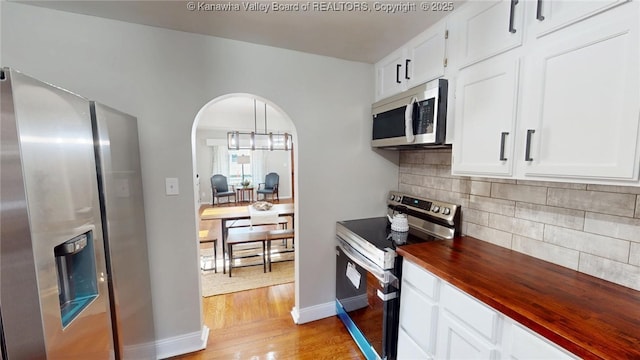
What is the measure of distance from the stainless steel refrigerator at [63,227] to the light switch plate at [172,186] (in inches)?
→ 11.1

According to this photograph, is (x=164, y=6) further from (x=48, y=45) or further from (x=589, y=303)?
(x=589, y=303)

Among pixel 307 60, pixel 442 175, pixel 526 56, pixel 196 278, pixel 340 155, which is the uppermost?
pixel 307 60

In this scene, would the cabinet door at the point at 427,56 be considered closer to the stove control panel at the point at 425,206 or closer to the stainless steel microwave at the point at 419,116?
the stainless steel microwave at the point at 419,116

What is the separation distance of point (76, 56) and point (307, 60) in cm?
147

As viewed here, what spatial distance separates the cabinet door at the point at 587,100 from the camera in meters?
0.79

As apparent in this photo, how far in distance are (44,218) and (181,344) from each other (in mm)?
1510

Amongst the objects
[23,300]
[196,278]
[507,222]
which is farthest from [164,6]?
[507,222]

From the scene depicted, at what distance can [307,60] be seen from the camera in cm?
196

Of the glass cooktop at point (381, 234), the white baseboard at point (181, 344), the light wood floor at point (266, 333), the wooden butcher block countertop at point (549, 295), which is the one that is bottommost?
the light wood floor at point (266, 333)

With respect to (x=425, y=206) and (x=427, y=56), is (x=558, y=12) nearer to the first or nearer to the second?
(x=427, y=56)

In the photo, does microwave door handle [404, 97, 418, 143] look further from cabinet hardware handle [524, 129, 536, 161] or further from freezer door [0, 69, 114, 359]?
freezer door [0, 69, 114, 359]

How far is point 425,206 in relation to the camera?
1.81 metres

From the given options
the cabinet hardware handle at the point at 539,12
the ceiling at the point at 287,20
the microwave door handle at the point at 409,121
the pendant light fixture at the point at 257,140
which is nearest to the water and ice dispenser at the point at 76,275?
the ceiling at the point at 287,20

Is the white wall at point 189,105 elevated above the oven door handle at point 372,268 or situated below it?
above
